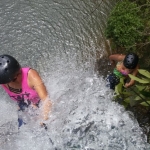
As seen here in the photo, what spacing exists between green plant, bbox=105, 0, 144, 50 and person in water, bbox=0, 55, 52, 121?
1.89 m

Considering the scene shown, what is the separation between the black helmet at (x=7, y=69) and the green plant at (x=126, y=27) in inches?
81.2

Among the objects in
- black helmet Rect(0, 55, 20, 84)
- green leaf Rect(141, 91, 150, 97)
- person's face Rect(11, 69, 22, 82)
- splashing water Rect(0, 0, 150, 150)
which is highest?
black helmet Rect(0, 55, 20, 84)

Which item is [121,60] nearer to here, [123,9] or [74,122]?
[123,9]

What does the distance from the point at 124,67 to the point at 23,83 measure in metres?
1.74

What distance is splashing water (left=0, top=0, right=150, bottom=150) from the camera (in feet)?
14.4

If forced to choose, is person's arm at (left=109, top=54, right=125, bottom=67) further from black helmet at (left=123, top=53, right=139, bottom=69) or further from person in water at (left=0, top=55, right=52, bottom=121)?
person in water at (left=0, top=55, right=52, bottom=121)

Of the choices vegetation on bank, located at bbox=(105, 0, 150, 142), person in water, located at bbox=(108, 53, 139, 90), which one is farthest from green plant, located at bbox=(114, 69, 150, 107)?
person in water, located at bbox=(108, 53, 139, 90)

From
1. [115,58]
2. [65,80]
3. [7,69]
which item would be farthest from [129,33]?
[7,69]

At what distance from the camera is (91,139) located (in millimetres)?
4387

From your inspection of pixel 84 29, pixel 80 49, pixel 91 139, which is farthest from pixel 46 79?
pixel 91 139

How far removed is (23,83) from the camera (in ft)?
13.2

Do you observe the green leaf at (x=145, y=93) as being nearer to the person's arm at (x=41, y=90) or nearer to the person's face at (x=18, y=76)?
the person's arm at (x=41, y=90)

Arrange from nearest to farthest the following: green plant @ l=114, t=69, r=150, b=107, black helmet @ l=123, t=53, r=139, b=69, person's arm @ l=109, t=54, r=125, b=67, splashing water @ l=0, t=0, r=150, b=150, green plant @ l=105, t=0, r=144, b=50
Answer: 1. green plant @ l=114, t=69, r=150, b=107
2. splashing water @ l=0, t=0, r=150, b=150
3. black helmet @ l=123, t=53, r=139, b=69
4. person's arm @ l=109, t=54, r=125, b=67
5. green plant @ l=105, t=0, r=144, b=50

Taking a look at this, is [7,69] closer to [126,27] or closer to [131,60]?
[131,60]
